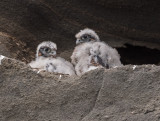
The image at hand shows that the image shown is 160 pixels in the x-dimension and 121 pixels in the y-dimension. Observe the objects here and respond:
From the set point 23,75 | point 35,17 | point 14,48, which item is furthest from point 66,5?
point 23,75

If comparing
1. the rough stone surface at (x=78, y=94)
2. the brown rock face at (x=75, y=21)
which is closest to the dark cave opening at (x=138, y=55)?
the brown rock face at (x=75, y=21)

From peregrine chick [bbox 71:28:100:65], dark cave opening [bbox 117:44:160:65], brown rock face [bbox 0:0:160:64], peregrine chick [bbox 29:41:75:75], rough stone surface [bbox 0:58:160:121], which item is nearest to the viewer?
rough stone surface [bbox 0:58:160:121]

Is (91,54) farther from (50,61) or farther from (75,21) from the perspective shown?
(75,21)

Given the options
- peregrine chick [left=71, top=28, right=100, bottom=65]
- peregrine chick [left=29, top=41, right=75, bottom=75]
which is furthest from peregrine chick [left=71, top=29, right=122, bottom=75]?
peregrine chick [left=29, top=41, right=75, bottom=75]

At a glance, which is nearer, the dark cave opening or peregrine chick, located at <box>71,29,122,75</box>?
peregrine chick, located at <box>71,29,122,75</box>

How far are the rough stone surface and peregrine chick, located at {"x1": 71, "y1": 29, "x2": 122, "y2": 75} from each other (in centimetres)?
113

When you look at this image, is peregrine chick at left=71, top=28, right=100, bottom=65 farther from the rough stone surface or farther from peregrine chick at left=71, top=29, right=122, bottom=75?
the rough stone surface

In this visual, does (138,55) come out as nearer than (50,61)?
No

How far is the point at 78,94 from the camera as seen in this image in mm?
4668

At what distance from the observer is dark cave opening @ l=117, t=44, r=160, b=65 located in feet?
22.8

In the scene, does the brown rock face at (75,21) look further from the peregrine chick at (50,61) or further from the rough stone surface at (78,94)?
the rough stone surface at (78,94)

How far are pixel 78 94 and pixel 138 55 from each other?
2.46 metres

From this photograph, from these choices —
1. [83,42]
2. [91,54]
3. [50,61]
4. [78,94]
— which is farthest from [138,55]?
[78,94]

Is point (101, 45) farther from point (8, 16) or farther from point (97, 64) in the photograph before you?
point (8, 16)
